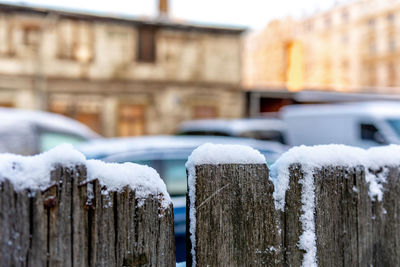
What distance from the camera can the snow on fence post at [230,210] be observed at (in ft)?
3.35

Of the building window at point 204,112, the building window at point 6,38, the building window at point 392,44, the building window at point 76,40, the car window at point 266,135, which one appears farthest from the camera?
the building window at point 392,44

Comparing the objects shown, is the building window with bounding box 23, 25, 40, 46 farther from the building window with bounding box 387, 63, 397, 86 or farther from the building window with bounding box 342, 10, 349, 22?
the building window with bounding box 342, 10, 349, 22

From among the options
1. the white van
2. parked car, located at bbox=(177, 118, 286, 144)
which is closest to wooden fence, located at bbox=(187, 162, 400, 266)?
the white van

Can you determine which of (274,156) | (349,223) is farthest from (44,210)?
(274,156)

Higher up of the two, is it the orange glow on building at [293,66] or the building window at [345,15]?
the building window at [345,15]

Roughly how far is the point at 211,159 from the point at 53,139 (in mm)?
5921

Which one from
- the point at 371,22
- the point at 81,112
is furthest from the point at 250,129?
the point at 371,22

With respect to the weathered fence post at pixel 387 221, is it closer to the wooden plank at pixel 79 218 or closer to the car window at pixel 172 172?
the wooden plank at pixel 79 218

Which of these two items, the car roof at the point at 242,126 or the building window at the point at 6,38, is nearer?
the car roof at the point at 242,126

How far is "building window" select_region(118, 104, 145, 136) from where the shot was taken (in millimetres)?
16938

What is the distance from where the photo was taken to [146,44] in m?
17.3

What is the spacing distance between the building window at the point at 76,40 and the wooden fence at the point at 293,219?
1646 centimetres

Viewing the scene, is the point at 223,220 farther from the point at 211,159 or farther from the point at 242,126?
the point at 242,126

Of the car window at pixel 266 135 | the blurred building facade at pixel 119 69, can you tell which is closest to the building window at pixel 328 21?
the blurred building facade at pixel 119 69
